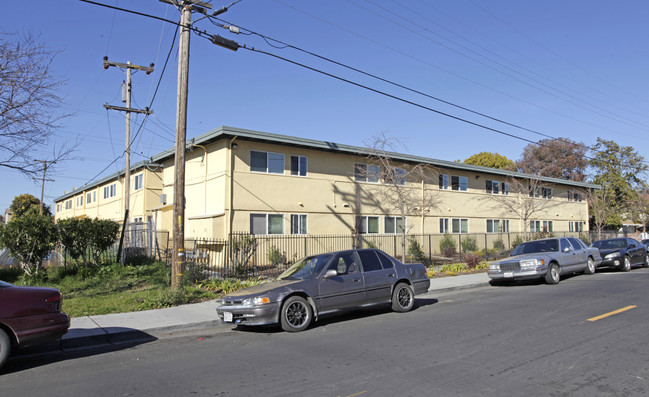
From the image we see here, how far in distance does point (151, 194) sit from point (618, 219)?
43.4 metres

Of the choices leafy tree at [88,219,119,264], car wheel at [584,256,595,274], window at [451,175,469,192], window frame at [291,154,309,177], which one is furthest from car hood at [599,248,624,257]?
leafy tree at [88,219,119,264]

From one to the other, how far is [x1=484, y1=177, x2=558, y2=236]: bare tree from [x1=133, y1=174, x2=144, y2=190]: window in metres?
21.9

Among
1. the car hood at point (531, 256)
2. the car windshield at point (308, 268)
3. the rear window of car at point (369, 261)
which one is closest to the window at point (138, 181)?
the car windshield at point (308, 268)

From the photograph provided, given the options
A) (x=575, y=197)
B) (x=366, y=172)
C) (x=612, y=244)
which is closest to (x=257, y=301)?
(x=366, y=172)

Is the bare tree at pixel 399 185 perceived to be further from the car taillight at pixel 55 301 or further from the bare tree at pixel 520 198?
the car taillight at pixel 55 301

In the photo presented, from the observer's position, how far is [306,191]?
69.4ft

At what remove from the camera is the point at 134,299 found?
11.5m

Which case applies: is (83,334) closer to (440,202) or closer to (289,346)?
(289,346)

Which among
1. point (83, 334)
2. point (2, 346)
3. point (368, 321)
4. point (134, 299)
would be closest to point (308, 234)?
point (134, 299)

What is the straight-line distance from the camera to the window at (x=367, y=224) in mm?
23234

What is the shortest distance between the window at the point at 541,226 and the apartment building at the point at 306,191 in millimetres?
2422

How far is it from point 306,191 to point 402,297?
1149 centimetres

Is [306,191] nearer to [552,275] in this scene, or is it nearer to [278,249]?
[278,249]

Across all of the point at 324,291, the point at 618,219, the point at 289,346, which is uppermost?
the point at 618,219
